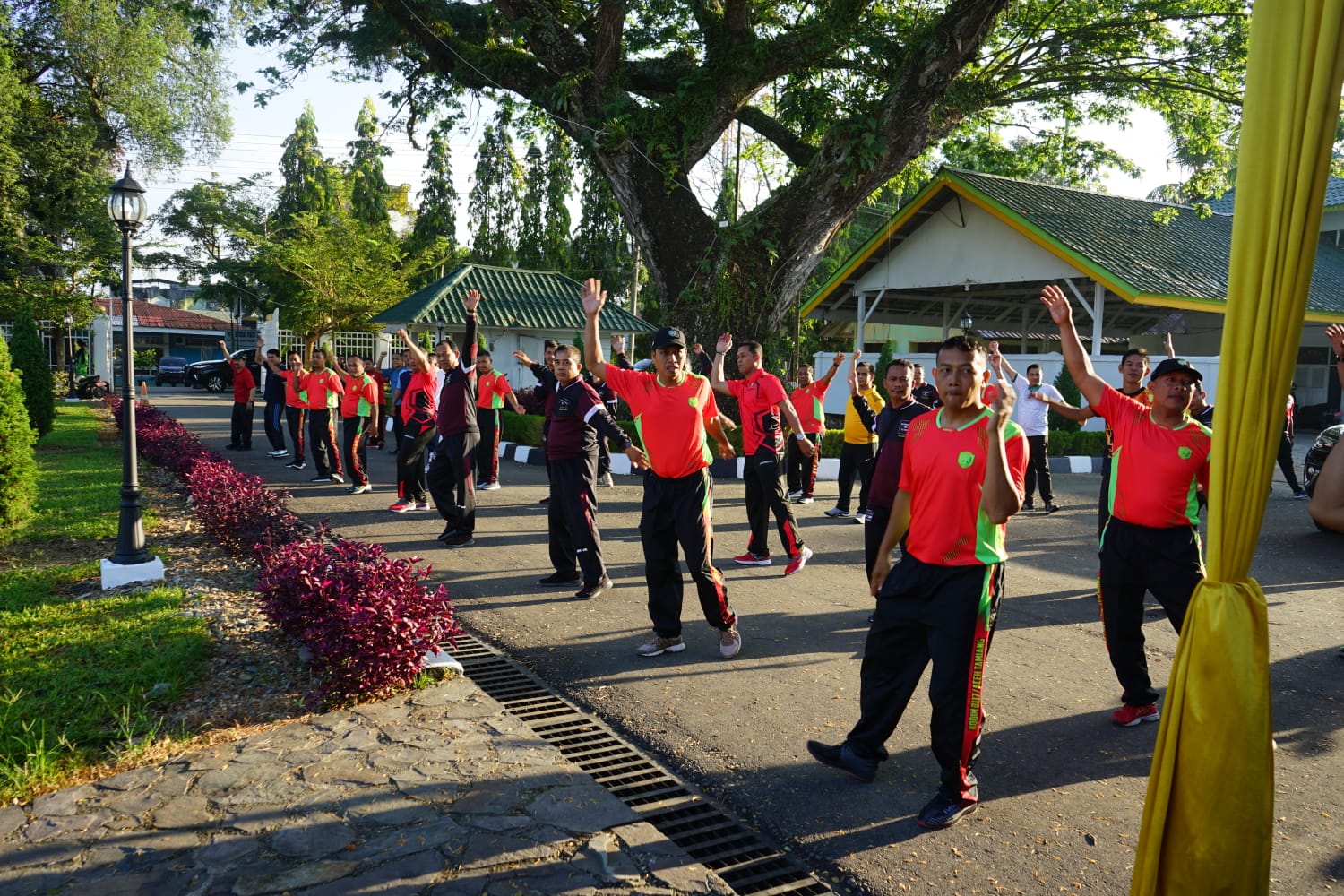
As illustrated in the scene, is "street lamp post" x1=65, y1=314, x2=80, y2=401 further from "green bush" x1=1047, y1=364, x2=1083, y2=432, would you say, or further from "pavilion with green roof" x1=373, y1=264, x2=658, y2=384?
"green bush" x1=1047, y1=364, x2=1083, y2=432

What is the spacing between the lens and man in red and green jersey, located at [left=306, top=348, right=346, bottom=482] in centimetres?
1352

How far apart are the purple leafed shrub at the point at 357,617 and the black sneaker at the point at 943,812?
8.88 ft

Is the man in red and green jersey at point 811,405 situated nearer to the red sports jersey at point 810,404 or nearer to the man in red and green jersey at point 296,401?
the red sports jersey at point 810,404

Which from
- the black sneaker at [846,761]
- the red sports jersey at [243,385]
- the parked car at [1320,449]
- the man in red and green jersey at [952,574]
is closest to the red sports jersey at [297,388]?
the red sports jersey at [243,385]

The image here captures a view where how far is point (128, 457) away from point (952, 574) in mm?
7046

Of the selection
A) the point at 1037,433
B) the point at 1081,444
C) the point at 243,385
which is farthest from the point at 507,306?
the point at 1037,433

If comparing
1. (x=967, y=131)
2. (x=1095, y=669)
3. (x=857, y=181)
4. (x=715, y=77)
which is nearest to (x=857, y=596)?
(x=1095, y=669)

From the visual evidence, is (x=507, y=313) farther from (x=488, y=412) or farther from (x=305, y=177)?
(x=305, y=177)

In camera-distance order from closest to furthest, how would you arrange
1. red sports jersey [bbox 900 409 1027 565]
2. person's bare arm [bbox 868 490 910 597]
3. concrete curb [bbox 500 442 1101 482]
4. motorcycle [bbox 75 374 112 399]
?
red sports jersey [bbox 900 409 1027 565]
person's bare arm [bbox 868 490 910 597]
concrete curb [bbox 500 442 1101 482]
motorcycle [bbox 75 374 112 399]

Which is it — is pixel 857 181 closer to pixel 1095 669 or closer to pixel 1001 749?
pixel 1095 669

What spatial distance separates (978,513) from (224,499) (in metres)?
7.24

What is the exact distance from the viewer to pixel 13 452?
942 cm

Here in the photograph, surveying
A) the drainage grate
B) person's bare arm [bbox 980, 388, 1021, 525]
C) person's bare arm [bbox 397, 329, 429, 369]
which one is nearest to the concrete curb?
person's bare arm [bbox 397, 329, 429, 369]

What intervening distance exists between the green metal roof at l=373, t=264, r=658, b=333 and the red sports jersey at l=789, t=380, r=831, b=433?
15.5 metres
